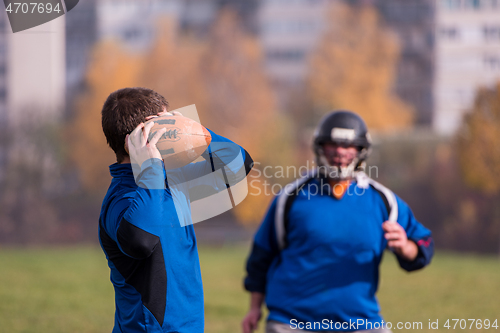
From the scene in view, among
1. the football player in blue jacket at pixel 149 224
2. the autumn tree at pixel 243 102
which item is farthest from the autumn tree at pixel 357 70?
the football player in blue jacket at pixel 149 224

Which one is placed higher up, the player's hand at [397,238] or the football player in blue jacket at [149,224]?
the football player in blue jacket at [149,224]

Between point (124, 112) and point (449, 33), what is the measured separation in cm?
5194

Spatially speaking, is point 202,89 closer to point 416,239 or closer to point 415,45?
point 415,45

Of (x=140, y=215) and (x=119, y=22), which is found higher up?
(x=140, y=215)

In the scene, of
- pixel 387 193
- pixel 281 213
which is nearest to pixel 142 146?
pixel 281 213

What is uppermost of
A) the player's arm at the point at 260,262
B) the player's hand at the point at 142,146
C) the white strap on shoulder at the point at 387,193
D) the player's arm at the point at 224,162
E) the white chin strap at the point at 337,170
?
the player's hand at the point at 142,146

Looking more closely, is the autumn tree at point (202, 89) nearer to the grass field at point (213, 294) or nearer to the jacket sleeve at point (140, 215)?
the grass field at point (213, 294)

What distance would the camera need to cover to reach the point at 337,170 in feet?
12.9

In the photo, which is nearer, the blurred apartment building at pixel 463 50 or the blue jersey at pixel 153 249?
the blue jersey at pixel 153 249

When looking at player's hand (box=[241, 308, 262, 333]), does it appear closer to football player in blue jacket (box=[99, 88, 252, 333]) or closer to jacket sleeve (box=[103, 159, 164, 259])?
football player in blue jacket (box=[99, 88, 252, 333])

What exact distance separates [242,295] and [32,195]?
20624mm

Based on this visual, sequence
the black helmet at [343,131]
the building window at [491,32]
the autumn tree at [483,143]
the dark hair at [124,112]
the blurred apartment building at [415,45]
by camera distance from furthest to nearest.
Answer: the blurred apartment building at [415,45]
the building window at [491,32]
the autumn tree at [483,143]
the black helmet at [343,131]
the dark hair at [124,112]

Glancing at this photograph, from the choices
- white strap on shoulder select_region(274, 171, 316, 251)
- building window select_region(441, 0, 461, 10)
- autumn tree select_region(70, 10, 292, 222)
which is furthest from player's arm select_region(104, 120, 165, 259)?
building window select_region(441, 0, 461, 10)

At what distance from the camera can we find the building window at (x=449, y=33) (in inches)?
1854
